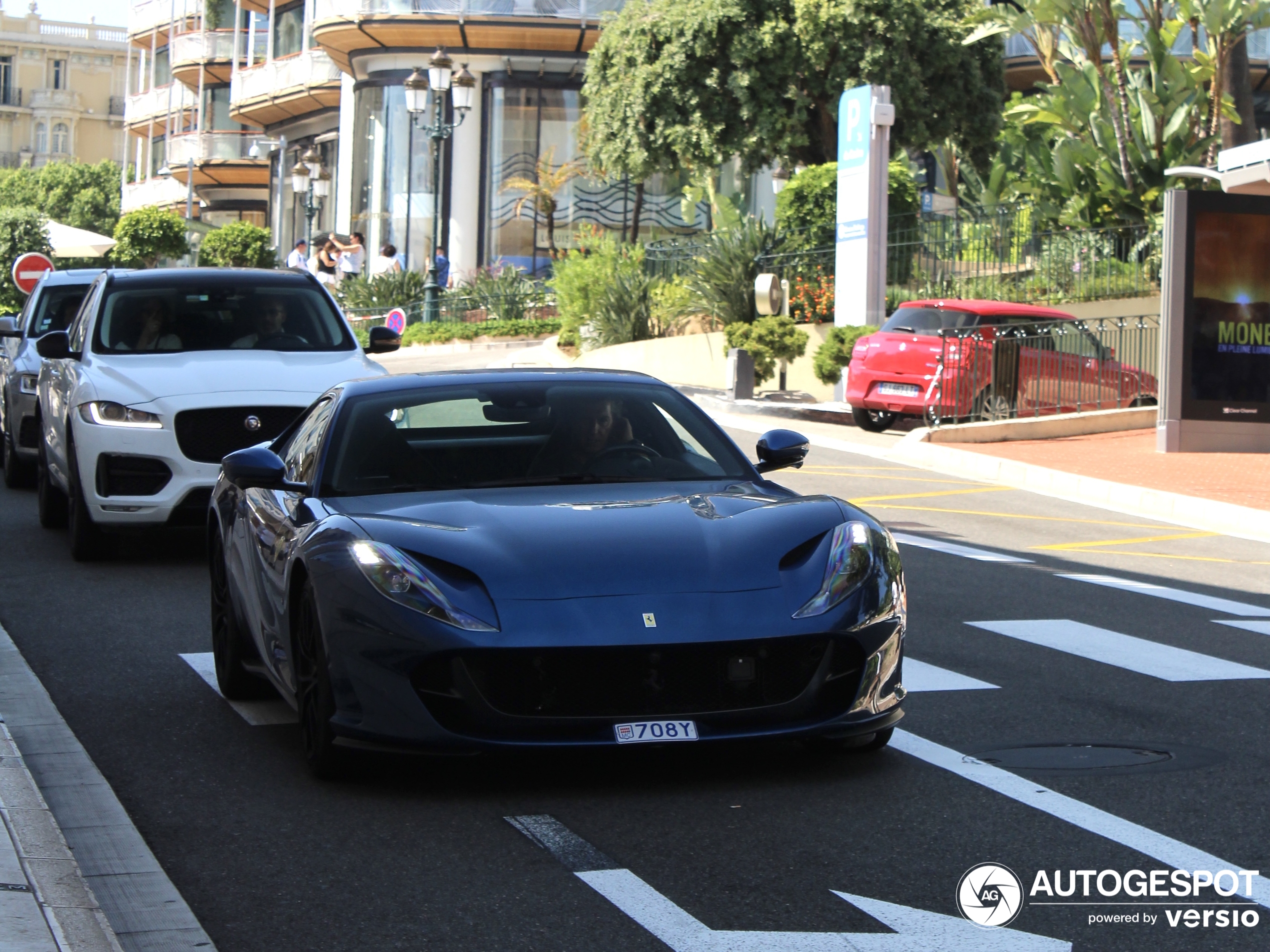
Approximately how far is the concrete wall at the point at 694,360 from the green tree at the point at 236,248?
68.8 feet

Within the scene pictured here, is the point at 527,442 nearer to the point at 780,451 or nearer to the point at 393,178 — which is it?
the point at 780,451

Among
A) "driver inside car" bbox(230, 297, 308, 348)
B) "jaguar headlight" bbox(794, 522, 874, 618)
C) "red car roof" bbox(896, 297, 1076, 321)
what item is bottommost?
"jaguar headlight" bbox(794, 522, 874, 618)

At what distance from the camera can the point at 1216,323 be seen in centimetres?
2102

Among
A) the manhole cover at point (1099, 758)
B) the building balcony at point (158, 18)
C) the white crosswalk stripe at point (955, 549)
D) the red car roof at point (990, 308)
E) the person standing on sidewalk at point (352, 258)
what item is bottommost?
the manhole cover at point (1099, 758)

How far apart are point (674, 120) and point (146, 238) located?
22.7 meters

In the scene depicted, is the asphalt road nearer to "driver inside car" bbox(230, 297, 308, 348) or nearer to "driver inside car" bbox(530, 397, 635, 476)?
"driver inside car" bbox(530, 397, 635, 476)

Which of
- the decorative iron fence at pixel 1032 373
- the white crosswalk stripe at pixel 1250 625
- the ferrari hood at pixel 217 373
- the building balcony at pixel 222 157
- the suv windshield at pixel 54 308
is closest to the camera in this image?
the white crosswalk stripe at pixel 1250 625

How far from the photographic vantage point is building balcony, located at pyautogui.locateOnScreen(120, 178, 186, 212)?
7862 cm

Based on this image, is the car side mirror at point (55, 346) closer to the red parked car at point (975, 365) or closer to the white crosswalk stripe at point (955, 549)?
the white crosswalk stripe at point (955, 549)

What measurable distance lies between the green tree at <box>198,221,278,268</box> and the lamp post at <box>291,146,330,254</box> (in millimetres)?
1338

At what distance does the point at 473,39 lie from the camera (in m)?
47.9

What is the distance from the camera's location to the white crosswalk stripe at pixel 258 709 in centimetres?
698

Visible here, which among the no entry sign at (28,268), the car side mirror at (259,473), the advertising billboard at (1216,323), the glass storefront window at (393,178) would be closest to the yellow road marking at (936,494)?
the advertising billboard at (1216,323)

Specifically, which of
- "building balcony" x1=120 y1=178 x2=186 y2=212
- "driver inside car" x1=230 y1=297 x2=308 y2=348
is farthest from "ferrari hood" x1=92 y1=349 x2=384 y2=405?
"building balcony" x1=120 y1=178 x2=186 y2=212
